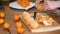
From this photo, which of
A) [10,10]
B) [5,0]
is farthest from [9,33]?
[5,0]

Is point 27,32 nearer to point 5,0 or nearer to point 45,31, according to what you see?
point 45,31

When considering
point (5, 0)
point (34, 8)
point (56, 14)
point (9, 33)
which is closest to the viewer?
point (9, 33)

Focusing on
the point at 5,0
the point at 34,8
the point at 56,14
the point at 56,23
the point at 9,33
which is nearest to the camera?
the point at 9,33

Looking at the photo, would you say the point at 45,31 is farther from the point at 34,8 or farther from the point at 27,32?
the point at 34,8

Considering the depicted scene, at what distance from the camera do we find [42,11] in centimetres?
121

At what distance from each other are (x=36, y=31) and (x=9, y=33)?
151 millimetres

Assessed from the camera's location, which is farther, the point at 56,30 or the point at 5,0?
the point at 5,0

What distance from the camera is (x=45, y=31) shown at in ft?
3.05

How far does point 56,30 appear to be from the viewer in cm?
95

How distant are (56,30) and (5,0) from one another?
2.13 feet

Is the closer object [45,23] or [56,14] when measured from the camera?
[45,23]

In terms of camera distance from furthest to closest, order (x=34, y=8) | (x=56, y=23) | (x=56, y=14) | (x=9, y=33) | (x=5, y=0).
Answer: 1. (x=5, y=0)
2. (x=34, y=8)
3. (x=56, y=14)
4. (x=56, y=23)
5. (x=9, y=33)

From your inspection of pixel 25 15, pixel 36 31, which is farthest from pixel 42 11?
pixel 36 31

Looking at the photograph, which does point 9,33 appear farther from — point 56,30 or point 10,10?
point 10,10
